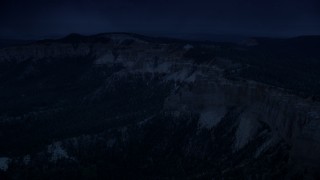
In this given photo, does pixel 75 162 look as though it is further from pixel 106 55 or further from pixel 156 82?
pixel 106 55

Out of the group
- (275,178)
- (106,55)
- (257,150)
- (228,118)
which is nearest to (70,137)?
(228,118)

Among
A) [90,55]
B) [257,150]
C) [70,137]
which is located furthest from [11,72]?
[257,150]

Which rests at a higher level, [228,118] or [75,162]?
[228,118]

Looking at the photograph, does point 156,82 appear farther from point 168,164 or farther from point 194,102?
point 168,164

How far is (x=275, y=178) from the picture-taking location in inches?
3019

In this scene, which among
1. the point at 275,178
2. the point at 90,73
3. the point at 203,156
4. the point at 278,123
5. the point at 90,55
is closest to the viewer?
the point at 275,178

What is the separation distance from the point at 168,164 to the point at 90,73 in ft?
241

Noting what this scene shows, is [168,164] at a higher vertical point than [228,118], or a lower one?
lower

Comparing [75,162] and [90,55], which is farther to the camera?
[90,55]

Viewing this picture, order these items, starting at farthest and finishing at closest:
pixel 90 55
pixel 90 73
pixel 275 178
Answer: pixel 90 55 < pixel 90 73 < pixel 275 178

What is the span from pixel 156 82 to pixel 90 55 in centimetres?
4475

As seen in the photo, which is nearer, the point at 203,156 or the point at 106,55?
the point at 203,156

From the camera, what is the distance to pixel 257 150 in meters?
89.4

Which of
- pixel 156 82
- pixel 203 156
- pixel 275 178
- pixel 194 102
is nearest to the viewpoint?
pixel 275 178
